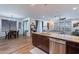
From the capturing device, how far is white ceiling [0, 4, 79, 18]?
7.09ft

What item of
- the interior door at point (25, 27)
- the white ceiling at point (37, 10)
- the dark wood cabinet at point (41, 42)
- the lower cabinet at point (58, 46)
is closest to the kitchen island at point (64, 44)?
the lower cabinet at point (58, 46)

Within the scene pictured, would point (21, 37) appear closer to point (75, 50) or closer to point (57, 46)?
point (57, 46)

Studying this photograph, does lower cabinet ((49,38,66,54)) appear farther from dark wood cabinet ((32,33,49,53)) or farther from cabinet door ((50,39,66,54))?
dark wood cabinet ((32,33,49,53))

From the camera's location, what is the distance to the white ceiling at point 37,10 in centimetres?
216

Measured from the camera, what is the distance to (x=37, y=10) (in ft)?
7.51

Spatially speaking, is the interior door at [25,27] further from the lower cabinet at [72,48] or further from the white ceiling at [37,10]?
the lower cabinet at [72,48]

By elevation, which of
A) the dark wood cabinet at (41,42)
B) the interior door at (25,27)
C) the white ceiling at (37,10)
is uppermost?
the white ceiling at (37,10)

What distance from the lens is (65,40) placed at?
7.50ft

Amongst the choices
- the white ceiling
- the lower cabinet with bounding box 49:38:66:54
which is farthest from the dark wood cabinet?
the white ceiling

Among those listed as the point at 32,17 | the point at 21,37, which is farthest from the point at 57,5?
the point at 21,37

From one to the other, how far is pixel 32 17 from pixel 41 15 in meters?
0.23

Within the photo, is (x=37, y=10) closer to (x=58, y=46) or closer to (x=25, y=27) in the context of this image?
(x=25, y=27)

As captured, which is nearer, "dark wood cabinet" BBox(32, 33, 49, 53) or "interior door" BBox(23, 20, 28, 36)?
"interior door" BBox(23, 20, 28, 36)

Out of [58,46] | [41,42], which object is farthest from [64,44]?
[41,42]
